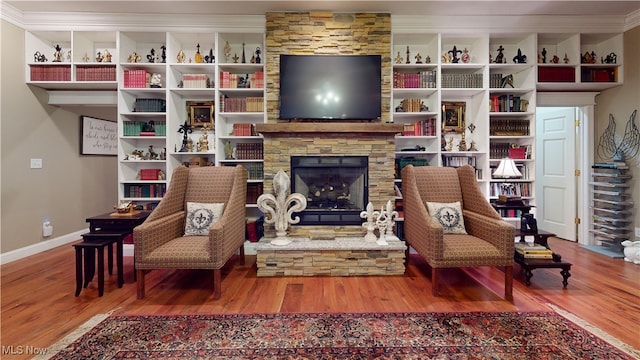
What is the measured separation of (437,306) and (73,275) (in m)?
3.54

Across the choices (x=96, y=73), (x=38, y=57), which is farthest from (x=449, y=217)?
(x=38, y=57)

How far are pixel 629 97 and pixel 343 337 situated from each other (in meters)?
4.74

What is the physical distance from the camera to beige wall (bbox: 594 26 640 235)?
383cm

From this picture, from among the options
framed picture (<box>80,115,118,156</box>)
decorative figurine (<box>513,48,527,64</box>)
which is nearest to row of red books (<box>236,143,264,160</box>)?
framed picture (<box>80,115,118,156</box>)

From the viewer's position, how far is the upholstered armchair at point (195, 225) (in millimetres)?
2547

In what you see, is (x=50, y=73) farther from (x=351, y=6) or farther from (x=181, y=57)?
(x=351, y=6)

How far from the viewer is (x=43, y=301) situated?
2.55 metres

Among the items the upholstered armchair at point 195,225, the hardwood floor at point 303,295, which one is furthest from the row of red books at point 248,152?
the hardwood floor at point 303,295

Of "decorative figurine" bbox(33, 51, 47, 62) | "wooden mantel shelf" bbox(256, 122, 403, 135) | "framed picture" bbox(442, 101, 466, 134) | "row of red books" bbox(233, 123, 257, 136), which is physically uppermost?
"decorative figurine" bbox(33, 51, 47, 62)

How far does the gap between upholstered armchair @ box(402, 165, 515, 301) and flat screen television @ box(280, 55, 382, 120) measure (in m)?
1.01

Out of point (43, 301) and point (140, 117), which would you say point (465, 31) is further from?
point (43, 301)

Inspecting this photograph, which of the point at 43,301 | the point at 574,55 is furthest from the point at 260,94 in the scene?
the point at 574,55

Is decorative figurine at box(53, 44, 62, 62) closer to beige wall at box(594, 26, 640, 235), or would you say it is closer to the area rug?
the area rug

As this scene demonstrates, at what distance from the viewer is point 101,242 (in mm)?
2660
